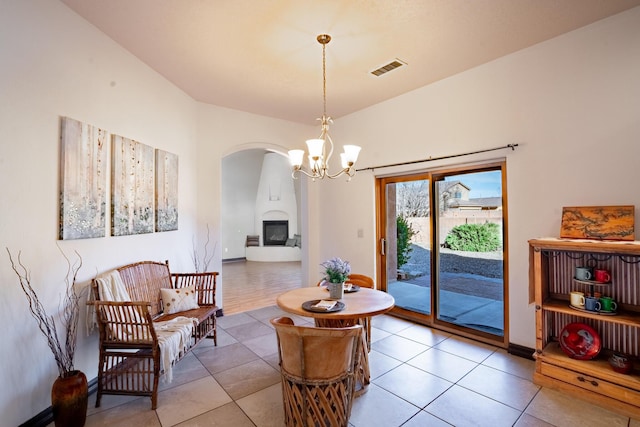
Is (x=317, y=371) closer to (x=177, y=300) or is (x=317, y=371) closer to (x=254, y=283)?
(x=177, y=300)

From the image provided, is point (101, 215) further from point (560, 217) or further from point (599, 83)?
point (599, 83)

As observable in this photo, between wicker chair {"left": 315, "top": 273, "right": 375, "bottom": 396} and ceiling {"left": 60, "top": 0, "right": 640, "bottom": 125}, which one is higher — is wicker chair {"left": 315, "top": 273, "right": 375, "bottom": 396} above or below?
below

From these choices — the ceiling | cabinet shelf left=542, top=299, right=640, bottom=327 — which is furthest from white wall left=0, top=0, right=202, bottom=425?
cabinet shelf left=542, top=299, right=640, bottom=327

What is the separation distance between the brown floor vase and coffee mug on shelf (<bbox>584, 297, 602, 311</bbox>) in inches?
153

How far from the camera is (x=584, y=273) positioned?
8.28ft

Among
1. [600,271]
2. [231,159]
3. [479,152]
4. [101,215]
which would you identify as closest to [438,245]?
[479,152]

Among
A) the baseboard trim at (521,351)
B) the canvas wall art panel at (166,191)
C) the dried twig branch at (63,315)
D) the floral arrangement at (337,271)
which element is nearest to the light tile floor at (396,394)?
the baseboard trim at (521,351)

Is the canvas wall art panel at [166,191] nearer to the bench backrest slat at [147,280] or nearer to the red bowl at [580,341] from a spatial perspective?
the bench backrest slat at [147,280]

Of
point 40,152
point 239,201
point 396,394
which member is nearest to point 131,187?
point 40,152

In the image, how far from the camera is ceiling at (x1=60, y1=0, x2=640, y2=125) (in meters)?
2.45

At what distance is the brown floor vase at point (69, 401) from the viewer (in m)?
2.01

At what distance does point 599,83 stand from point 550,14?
0.75m

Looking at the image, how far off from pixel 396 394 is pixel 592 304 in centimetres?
176

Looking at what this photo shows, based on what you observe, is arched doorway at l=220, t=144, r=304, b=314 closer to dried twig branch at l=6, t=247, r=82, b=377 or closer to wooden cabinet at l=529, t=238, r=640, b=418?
dried twig branch at l=6, t=247, r=82, b=377
